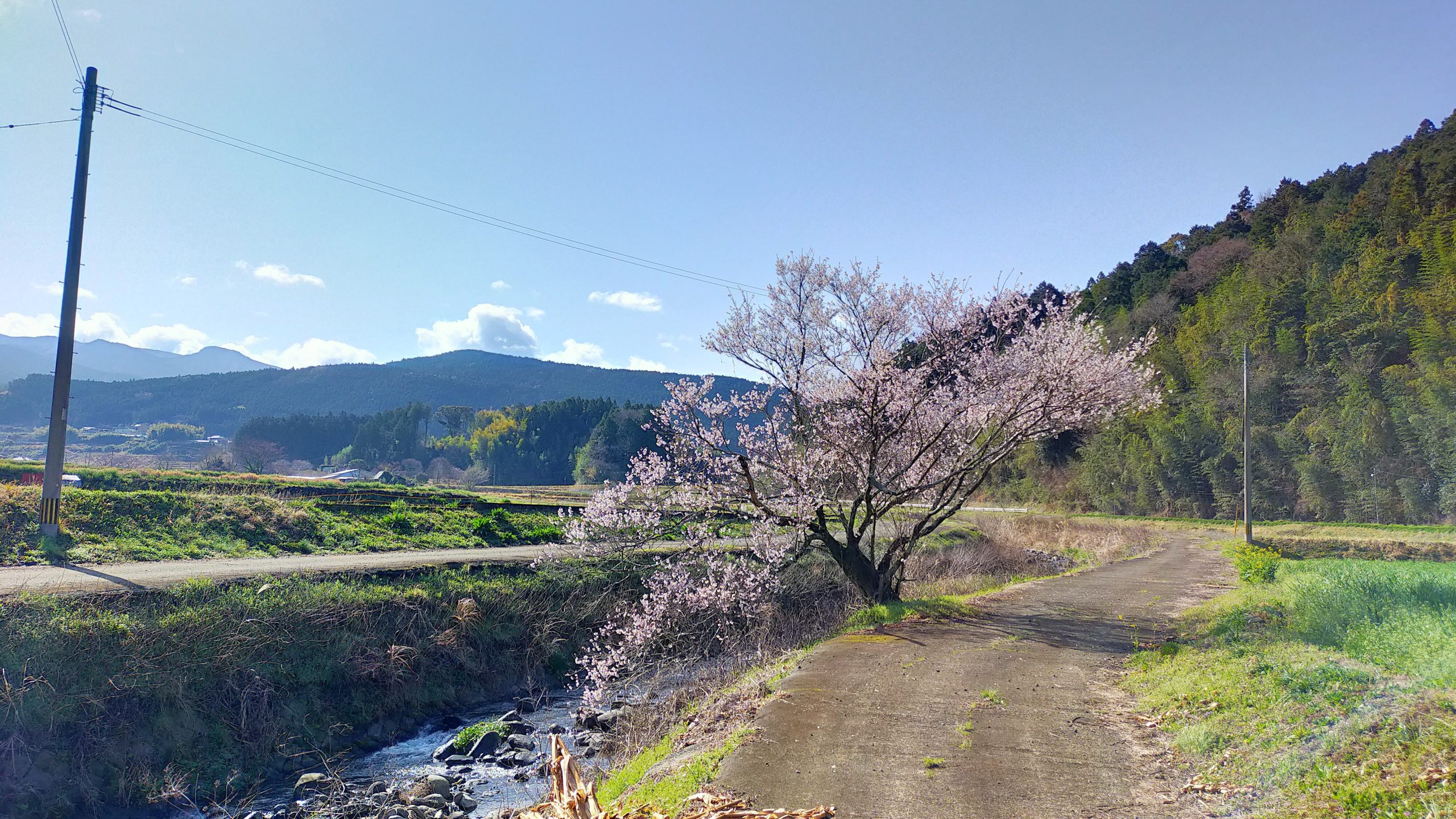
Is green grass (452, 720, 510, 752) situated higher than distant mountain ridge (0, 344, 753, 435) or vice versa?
distant mountain ridge (0, 344, 753, 435)

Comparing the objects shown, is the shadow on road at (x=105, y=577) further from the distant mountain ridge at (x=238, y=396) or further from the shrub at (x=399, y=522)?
the distant mountain ridge at (x=238, y=396)

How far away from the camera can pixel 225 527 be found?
17.4 meters

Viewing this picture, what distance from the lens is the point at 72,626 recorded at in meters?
9.69

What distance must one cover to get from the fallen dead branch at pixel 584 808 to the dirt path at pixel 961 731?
2.44 metres

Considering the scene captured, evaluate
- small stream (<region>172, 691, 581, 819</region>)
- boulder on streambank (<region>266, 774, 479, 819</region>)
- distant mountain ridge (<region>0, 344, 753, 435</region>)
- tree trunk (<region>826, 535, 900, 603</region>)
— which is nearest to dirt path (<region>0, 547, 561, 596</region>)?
small stream (<region>172, 691, 581, 819</region>)

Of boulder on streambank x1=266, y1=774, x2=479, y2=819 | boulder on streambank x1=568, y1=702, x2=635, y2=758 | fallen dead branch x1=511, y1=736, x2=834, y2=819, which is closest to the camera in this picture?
fallen dead branch x1=511, y1=736, x2=834, y2=819

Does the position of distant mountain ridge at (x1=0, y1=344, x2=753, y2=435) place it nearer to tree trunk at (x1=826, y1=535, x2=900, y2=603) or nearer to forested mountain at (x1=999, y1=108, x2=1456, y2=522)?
forested mountain at (x1=999, y1=108, x2=1456, y2=522)

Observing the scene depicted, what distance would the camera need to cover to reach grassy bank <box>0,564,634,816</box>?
349 inches

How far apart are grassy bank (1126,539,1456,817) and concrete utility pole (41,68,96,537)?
1784 centimetres

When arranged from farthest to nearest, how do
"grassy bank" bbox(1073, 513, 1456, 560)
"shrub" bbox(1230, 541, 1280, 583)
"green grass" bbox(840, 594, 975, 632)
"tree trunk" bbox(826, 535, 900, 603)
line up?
"grassy bank" bbox(1073, 513, 1456, 560) < "shrub" bbox(1230, 541, 1280, 583) < "tree trunk" bbox(826, 535, 900, 603) < "green grass" bbox(840, 594, 975, 632)

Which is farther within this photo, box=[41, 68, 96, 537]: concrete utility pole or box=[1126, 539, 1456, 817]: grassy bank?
box=[41, 68, 96, 537]: concrete utility pole

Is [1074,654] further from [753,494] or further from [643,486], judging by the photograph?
[643,486]

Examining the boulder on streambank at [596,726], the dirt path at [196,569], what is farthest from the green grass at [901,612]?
the dirt path at [196,569]

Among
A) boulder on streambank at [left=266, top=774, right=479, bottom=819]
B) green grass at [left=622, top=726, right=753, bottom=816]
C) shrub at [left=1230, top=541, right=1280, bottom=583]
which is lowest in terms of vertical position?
boulder on streambank at [left=266, top=774, right=479, bottom=819]
